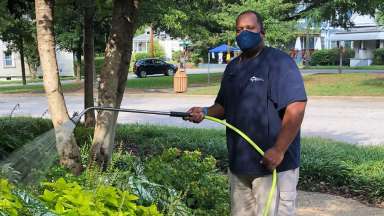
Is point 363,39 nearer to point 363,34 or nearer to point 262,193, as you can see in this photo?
point 363,34

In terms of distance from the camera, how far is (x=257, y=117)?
→ 3383 millimetres

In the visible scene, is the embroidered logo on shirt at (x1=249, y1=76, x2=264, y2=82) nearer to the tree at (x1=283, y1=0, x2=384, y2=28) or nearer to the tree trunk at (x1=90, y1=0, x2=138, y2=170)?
the tree trunk at (x1=90, y1=0, x2=138, y2=170)

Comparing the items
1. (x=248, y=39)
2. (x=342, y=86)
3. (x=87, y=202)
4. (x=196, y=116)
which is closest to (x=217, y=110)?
(x=196, y=116)

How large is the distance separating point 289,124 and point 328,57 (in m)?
54.8

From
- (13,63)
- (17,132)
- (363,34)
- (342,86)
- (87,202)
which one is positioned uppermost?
(363,34)

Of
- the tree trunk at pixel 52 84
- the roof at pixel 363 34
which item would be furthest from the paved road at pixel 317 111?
the roof at pixel 363 34

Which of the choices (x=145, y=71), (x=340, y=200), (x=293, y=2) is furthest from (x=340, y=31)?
(x=340, y=200)

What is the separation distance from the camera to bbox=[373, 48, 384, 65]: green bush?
54.5 m

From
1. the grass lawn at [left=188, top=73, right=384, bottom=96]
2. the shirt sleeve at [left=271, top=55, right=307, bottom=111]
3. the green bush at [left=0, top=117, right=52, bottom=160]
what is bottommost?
the grass lawn at [left=188, top=73, right=384, bottom=96]

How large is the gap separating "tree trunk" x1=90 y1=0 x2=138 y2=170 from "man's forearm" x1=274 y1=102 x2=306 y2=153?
2.55 meters

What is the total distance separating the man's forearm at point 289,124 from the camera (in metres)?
3.22

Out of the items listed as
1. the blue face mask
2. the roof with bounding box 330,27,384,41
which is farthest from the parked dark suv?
the blue face mask

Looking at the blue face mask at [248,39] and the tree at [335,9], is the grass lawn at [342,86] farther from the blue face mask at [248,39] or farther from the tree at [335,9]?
the blue face mask at [248,39]

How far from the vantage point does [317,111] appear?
1733 centimetres
